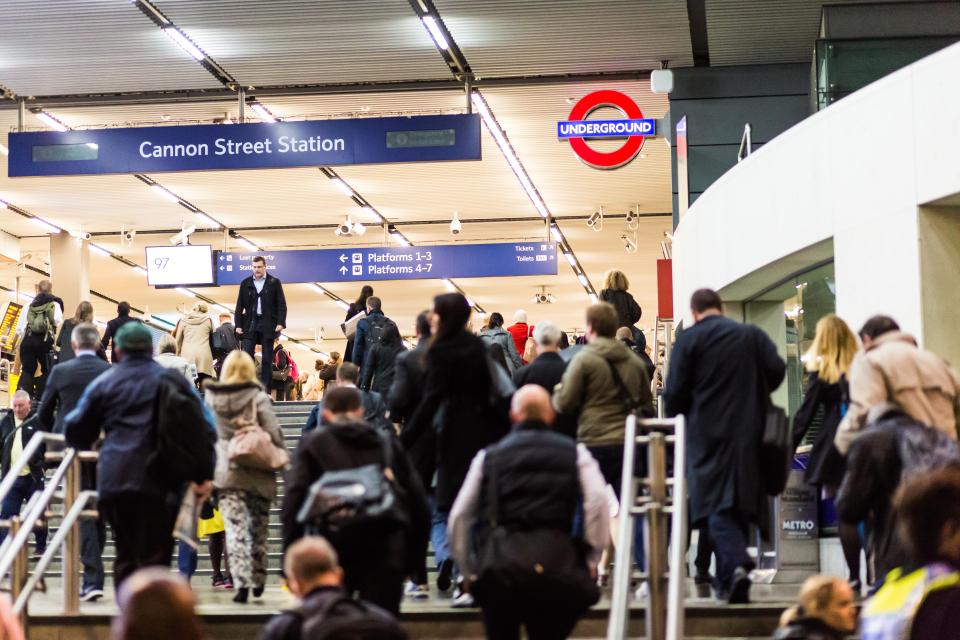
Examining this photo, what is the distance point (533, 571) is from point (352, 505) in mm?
793

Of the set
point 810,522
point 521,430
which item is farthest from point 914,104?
point 521,430

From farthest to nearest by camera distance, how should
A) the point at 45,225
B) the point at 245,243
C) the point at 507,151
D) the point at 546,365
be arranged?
the point at 245,243 < the point at 45,225 < the point at 507,151 < the point at 546,365

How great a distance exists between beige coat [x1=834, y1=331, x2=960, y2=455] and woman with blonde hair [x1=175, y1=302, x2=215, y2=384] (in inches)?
397

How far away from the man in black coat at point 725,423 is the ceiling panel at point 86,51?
8944mm

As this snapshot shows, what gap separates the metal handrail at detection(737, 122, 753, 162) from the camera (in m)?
15.3

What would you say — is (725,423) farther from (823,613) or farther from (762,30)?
(762,30)

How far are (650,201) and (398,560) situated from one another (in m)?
18.2

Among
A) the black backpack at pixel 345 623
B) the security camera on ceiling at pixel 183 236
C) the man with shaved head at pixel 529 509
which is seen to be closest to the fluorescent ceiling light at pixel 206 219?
the security camera on ceiling at pixel 183 236

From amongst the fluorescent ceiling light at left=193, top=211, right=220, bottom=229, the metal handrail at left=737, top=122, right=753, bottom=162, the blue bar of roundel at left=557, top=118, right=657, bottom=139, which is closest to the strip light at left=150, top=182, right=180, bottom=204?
the fluorescent ceiling light at left=193, top=211, right=220, bottom=229

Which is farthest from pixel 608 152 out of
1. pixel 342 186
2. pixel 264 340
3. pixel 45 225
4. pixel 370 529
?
pixel 45 225

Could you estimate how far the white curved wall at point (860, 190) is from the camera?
1026cm

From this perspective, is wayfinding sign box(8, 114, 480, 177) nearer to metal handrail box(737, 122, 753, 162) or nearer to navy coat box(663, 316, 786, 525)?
metal handrail box(737, 122, 753, 162)

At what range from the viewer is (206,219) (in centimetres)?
2512

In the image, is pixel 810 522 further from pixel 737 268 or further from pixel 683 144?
pixel 683 144
